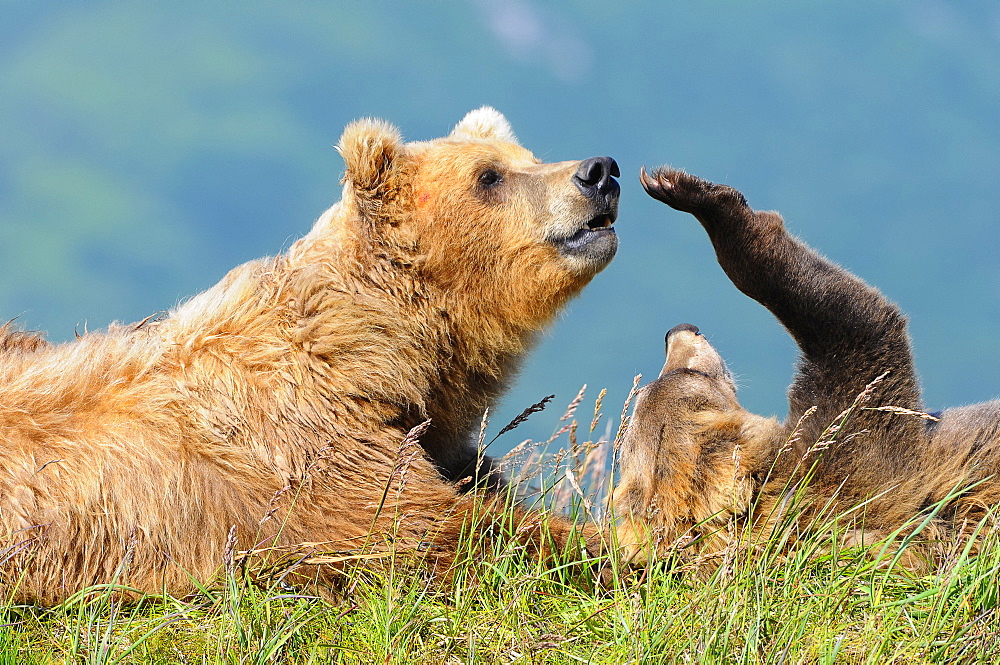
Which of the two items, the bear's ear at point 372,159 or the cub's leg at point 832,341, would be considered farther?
the bear's ear at point 372,159

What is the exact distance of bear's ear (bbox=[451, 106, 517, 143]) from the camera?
5746 mm

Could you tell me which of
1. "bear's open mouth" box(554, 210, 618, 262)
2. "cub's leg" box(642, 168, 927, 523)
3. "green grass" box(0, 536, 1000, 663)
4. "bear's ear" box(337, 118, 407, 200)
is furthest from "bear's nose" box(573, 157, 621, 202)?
"green grass" box(0, 536, 1000, 663)

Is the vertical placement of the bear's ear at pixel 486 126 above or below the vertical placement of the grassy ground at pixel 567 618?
above

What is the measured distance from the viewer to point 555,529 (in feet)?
14.8

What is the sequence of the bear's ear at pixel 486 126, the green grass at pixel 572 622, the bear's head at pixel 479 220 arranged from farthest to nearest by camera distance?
the bear's ear at pixel 486 126
the bear's head at pixel 479 220
the green grass at pixel 572 622

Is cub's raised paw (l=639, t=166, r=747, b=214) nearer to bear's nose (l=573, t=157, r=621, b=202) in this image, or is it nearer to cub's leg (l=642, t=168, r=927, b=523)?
cub's leg (l=642, t=168, r=927, b=523)

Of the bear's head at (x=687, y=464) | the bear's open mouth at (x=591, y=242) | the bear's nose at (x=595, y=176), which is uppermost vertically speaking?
the bear's nose at (x=595, y=176)

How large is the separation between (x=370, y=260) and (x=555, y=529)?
1.49 meters

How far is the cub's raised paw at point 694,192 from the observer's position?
463 centimetres

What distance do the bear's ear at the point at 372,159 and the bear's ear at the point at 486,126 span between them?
2.72 feet

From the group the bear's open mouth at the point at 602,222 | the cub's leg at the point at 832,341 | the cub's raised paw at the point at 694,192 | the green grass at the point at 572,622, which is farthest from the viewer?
the bear's open mouth at the point at 602,222

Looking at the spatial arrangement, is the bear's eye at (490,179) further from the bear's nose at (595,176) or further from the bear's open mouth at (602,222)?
the bear's open mouth at (602,222)

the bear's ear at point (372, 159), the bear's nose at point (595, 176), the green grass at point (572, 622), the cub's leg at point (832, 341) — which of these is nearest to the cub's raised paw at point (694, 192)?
the cub's leg at point (832, 341)

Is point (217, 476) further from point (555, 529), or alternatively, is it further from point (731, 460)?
point (731, 460)
